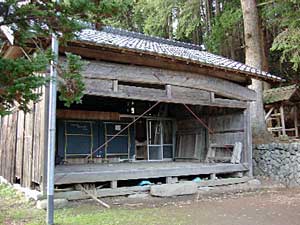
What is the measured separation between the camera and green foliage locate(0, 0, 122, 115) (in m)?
3.02

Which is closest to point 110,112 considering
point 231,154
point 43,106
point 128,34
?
point 128,34

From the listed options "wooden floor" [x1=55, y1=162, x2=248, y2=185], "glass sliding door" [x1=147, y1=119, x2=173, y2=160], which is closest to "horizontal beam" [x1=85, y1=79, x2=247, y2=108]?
"wooden floor" [x1=55, y1=162, x2=248, y2=185]

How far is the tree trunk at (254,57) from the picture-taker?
1291cm

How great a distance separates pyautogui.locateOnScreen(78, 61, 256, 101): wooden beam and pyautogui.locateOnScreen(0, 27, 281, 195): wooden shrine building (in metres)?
0.02

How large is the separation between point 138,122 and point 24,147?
5799 millimetres

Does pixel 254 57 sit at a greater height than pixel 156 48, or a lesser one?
greater

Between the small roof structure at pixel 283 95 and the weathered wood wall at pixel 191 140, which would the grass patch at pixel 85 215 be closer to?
Result: the weathered wood wall at pixel 191 140

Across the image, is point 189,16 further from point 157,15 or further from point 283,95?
point 283,95

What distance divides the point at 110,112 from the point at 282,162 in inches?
244

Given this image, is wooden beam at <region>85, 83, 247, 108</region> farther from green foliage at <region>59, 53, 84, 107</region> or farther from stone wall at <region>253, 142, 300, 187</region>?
green foliage at <region>59, 53, 84, 107</region>

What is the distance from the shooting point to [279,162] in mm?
11086

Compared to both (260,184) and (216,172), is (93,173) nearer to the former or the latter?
(216,172)

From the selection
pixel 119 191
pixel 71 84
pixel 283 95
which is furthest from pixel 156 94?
pixel 283 95

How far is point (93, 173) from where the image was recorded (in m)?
7.99
